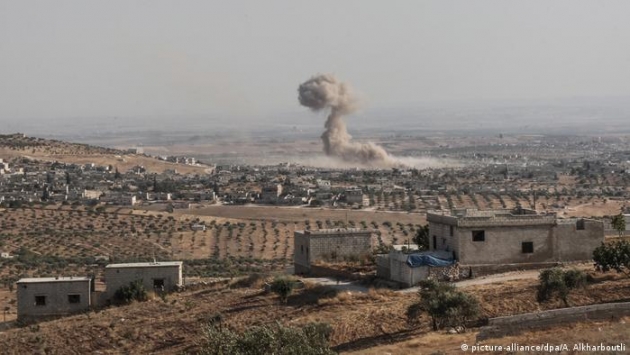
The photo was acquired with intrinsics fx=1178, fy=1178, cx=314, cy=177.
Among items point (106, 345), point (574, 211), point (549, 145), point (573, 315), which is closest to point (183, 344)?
point (106, 345)

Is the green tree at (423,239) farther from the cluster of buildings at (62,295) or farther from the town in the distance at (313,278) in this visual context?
the cluster of buildings at (62,295)

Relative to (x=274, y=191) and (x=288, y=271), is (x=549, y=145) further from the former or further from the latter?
(x=288, y=271)

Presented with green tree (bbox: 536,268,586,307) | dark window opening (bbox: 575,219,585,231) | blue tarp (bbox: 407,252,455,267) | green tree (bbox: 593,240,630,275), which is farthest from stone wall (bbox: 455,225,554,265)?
green tree (bbox: 536,268,586,307)

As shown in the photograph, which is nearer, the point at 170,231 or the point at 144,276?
the point at 144,276

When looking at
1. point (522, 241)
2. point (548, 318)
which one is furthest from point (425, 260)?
point (548, 318)

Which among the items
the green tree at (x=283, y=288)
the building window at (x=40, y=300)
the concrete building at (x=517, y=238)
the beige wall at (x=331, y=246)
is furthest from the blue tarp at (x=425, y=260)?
the building window at (x=40, y=300)

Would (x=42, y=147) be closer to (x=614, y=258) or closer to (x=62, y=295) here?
(x=62, y=295)
